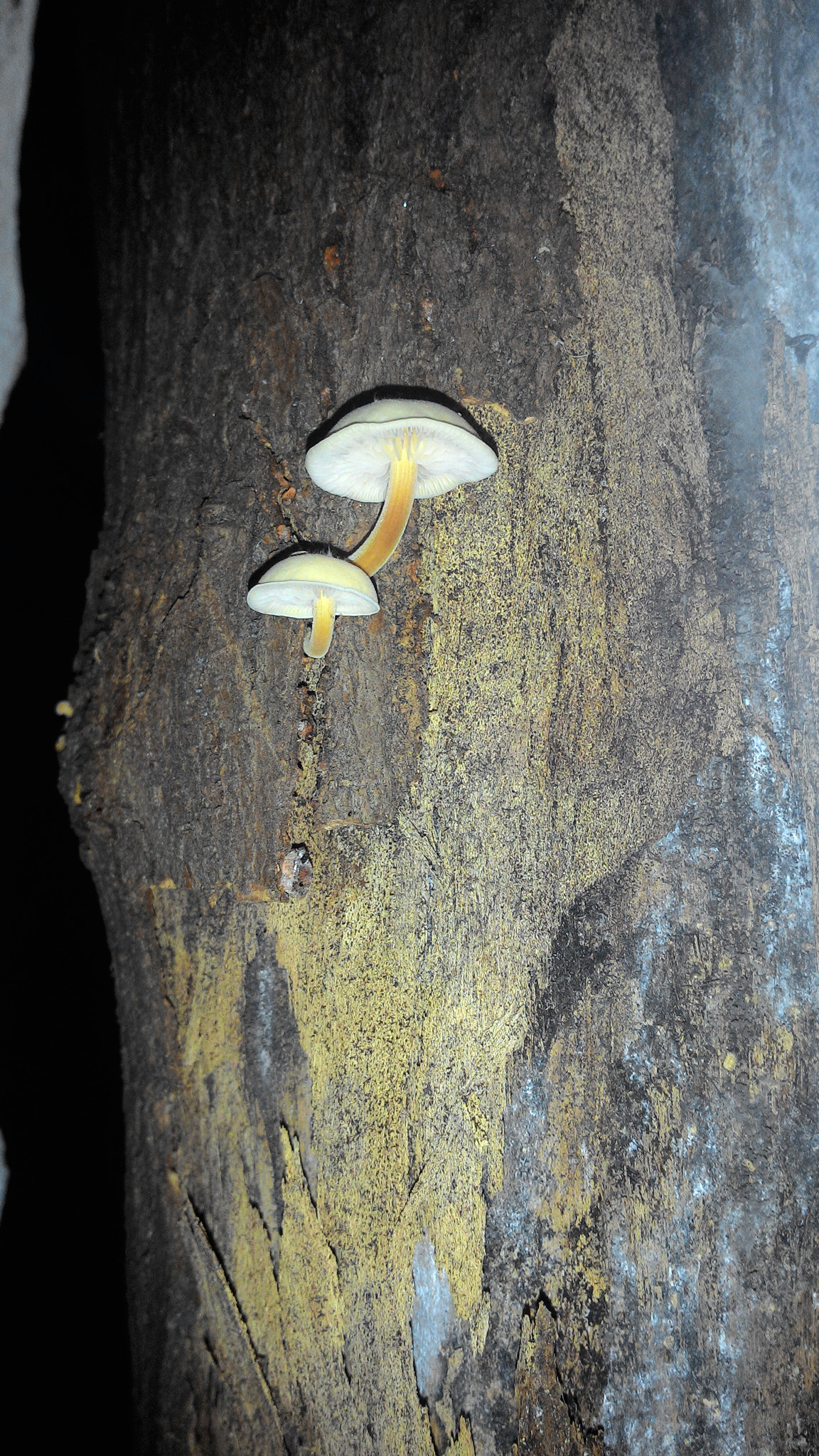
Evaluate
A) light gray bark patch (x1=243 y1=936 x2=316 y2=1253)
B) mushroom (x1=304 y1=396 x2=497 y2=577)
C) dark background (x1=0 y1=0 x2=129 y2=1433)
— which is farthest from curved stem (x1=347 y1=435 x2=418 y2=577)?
dark background (x1=0 y1=0 x2=129 y2=1433)

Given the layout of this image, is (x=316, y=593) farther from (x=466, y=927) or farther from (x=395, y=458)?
(x=466, y=927)

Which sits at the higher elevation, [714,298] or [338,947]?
[714,298]

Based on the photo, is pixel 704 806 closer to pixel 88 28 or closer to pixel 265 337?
pixel 265 337

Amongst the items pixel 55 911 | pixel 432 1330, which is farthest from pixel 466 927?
pixel 55 911

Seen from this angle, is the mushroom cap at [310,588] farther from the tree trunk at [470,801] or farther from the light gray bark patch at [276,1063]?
the light gray bark patch at [276,1063]

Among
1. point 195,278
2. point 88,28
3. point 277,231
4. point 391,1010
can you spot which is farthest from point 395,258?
point 391,1010
